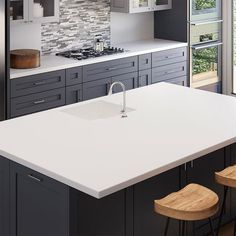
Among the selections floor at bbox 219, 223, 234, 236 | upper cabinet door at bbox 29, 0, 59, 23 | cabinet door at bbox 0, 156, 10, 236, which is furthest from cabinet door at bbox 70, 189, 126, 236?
upper cabinet door at bbox 29, 0, 59, 23

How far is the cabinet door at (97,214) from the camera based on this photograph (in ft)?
10.1

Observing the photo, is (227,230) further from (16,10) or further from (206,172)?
(16,10)

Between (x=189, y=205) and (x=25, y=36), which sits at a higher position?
(x=25, y=36)

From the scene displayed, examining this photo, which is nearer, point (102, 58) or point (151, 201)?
point (151, 201)

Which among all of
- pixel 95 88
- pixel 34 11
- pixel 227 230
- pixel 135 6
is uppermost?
pixel 135 6

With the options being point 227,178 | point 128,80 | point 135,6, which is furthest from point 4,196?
point 135,6

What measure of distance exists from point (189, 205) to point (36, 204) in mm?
823

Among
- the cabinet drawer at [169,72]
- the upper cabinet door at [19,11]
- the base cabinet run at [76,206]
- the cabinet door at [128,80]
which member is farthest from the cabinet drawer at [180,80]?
the base cabinet run at [76,206]

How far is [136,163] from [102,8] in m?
3.85

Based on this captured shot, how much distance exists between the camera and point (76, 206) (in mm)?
3066

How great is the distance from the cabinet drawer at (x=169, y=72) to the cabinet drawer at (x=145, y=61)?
0.38 feet

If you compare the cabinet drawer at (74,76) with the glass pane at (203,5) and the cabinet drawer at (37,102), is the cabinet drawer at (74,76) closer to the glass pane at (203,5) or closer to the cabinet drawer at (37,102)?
the cabinet drawer at (37,102)

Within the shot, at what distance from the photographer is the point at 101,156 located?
329cm

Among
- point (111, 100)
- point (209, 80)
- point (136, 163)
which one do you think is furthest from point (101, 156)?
point (209, 80)
